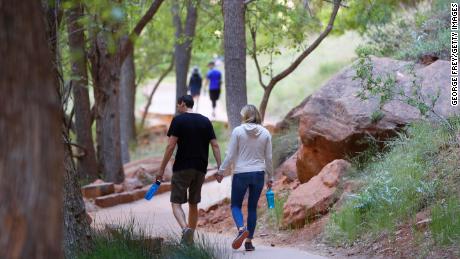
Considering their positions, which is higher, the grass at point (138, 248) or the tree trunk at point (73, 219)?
the tree trunk at point (73, 219)

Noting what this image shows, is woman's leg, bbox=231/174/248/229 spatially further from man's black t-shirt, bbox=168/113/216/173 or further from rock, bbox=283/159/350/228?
rock, bbox=283/159/350/228

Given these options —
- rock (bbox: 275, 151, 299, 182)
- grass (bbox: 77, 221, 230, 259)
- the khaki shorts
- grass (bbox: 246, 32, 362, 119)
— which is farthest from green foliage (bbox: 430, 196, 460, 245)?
grass (bbox: 246, 32, 362, 119)

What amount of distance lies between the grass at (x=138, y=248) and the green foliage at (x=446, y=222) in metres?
2.34

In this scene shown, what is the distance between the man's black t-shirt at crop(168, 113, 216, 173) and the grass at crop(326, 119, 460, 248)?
210 centimetres

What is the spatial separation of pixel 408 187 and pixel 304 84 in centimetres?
2808

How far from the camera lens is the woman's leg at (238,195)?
34.0 ft

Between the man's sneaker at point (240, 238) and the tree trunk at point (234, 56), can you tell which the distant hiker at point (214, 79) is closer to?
the tree trunk at point (234, 56)

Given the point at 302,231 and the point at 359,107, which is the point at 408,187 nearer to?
the point at 302,231

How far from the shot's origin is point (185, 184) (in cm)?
1039

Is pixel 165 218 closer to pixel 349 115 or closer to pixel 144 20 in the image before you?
pixel 349 115

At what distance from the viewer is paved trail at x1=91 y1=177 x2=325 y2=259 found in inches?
392

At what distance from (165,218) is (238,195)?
3919 millimetres

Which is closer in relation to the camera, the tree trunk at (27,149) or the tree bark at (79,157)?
the tree trunk at (27,149)

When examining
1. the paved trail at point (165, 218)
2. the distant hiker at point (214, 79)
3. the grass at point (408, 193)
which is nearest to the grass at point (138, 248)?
the paved trail at point (165, 218)
